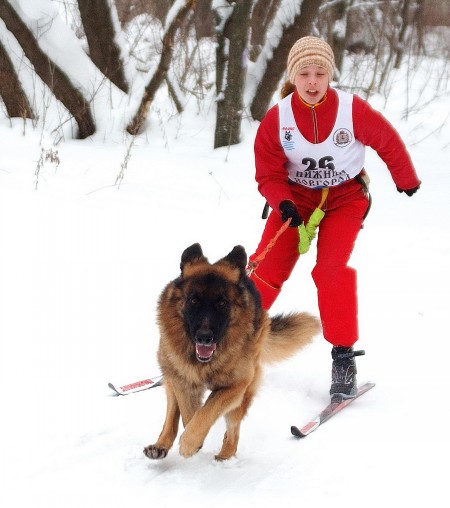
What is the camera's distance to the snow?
8.15 ft

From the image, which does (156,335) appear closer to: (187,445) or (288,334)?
(288,334)

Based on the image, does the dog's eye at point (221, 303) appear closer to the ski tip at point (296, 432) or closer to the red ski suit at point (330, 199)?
the ski tip at point (296, 432)

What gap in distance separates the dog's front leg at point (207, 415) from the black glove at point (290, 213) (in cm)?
95

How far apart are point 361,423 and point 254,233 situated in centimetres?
326

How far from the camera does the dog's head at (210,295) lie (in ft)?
8.27

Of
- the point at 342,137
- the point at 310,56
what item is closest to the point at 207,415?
the point at 342,137

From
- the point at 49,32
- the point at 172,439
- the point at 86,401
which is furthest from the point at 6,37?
the point at 172,439

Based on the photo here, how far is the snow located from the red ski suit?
1.80ft

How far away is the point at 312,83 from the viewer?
10.4 ft

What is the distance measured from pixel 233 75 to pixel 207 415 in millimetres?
5704

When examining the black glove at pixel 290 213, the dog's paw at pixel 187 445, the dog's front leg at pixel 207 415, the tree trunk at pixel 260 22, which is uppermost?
the tree trunk at pixel 260 22

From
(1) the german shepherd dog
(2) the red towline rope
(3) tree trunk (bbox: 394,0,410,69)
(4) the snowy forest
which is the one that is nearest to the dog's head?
(1) the german shepherd dog

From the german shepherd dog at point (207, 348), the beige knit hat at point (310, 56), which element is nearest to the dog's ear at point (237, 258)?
the german shepherd dog at point (207, 348)

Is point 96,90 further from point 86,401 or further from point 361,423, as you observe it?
point 361,423
